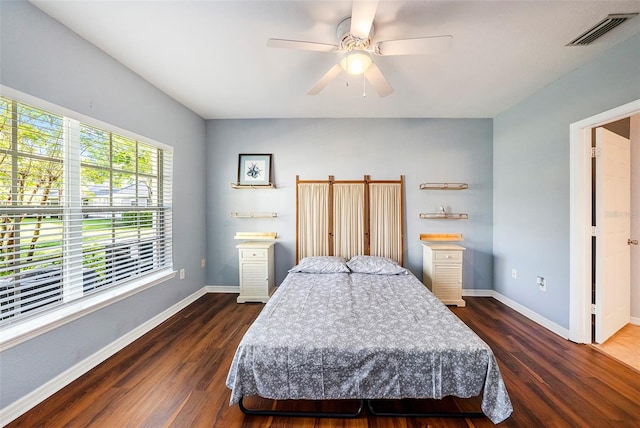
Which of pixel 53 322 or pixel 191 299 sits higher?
pixel 53 322

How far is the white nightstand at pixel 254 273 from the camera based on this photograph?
10.4ft

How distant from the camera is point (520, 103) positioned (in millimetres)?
2896

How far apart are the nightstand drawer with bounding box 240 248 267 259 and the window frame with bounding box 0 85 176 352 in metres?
0.96

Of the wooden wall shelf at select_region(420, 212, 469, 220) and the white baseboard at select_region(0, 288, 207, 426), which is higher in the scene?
the wooden wall shelf at select_region(420, 212, 469, 220)

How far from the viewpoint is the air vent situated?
1.61m

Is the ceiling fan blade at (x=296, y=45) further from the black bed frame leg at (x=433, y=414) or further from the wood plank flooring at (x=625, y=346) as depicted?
the wood plank flooring at (x=625, y=346)

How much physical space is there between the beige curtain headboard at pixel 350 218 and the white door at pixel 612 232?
1851 mm

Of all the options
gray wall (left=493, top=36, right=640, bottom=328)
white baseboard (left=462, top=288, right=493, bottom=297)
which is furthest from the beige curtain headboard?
gray wall (left=493, top=36, right=640, bottom=328)

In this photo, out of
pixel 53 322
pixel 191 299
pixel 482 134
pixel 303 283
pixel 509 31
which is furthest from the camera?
pixel 482 134

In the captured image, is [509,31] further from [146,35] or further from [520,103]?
[146,35]

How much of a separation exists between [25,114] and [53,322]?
141 cm

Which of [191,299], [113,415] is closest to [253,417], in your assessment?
[113,415]

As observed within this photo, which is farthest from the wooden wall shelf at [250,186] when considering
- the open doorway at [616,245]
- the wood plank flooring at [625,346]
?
the wood plank flooring at [625,346]

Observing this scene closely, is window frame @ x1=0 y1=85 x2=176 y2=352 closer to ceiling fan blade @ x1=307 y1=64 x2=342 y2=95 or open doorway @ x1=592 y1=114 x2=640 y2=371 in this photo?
ceiling fan blade @ x1=307 y1=64 x2=342 y2=95
